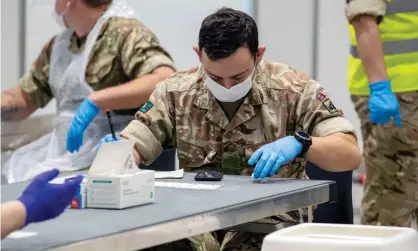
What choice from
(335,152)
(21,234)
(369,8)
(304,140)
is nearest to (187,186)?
(304,140)

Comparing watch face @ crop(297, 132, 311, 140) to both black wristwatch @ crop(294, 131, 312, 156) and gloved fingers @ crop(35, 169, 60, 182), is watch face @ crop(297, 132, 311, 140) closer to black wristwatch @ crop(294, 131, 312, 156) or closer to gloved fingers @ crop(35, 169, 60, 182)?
black wristwatch @ crop(294, 131, 312, 156)

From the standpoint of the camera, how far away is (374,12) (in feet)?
9.15

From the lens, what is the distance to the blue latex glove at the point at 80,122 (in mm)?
A: 2793

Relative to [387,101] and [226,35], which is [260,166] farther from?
[387,101]

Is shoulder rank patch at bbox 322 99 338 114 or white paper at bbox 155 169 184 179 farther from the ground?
shoulder rank patch at bbox 322 99 338 114

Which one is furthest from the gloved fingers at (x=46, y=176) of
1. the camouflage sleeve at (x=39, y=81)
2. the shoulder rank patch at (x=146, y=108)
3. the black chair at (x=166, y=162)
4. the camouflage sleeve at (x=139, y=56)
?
the camouflage sleeve at (x=39, y=81)

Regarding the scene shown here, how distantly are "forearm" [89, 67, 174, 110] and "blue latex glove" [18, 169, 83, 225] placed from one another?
1552mm

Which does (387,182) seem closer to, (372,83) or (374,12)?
(372,83)

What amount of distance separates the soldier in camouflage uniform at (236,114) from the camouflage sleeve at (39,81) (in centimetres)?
95

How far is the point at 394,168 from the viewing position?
280cm

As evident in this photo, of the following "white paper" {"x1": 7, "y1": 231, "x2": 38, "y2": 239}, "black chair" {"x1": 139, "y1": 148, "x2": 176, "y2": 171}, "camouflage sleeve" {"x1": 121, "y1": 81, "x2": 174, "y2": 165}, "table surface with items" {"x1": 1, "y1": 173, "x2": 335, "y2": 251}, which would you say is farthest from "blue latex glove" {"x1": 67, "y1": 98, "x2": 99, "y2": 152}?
"white paper" {"x1": 7, "y1": 231, "x2": 38, "y2": 239}

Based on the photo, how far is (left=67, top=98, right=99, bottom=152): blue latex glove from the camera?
279cm

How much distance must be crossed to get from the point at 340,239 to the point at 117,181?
0.45 m

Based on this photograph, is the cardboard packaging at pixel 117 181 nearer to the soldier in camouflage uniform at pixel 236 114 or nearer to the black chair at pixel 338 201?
the soldier in camouflage uniform at pixel 236 114
